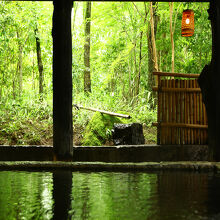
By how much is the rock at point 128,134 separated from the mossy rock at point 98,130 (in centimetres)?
80

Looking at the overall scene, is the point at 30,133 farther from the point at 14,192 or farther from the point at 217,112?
the point at 14,192

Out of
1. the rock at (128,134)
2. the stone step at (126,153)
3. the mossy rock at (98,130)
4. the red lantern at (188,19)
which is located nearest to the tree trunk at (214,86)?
the stone step at (126,153)

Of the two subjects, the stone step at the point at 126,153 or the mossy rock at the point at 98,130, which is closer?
the stone step at the point at 126,153

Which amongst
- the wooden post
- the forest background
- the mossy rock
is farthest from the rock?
the wooden post

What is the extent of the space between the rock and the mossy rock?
0.80 meters

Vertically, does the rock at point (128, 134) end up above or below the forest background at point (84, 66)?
below

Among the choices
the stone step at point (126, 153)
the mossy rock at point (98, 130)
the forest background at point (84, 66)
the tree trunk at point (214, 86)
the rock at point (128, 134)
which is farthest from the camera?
the forest background at point (84, 66)

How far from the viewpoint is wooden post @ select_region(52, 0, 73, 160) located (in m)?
6.82

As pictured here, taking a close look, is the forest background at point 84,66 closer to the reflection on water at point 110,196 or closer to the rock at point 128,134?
the rock at point 128,134

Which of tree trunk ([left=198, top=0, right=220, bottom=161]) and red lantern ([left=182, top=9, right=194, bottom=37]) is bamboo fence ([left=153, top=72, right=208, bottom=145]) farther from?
tree trunk ([left=198, top=0, right=220, bottom=161])

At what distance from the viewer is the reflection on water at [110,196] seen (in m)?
3.03

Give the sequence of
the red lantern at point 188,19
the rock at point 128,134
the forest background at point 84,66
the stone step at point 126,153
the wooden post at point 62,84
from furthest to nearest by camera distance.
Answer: the forest background at point 84,66 < the rock at point 128,134 < the red lantern at point 188,19 < the stone step at point 126,153 < the wooden post at point 62,84

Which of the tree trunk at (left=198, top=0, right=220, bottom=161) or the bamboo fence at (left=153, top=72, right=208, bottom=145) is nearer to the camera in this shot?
the tree trunk at (left=198, top=0, right=220, bottom=161)

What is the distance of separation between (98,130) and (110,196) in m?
6.34
